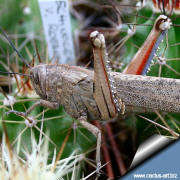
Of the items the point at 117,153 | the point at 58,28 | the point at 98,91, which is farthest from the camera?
the point at 58,28

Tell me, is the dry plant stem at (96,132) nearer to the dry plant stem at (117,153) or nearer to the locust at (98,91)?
the locust at (98,91)

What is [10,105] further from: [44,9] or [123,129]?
[123,129]

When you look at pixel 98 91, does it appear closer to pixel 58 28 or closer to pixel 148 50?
pixel 148 50

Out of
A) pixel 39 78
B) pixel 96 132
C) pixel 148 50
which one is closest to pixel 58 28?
pixel 39 78

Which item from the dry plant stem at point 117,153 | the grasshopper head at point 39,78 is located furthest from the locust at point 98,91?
the dry plant stem at point 117,153

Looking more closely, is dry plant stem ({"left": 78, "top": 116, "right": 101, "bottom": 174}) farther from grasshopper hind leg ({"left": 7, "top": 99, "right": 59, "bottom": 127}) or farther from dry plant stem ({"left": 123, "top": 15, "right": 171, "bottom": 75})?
dry plant stem ({"left": 123, "top": 15, "right": 171, "bottom": 75})

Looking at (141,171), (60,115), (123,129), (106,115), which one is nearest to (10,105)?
(60,115)
